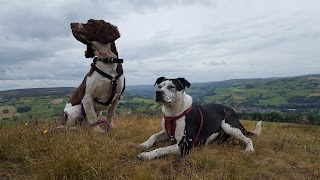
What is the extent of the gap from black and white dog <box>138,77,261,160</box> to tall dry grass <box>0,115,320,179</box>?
0.21 m

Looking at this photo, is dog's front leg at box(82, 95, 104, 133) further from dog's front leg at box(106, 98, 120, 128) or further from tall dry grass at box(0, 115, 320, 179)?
dog's front leg at box(106, 98, 120, 128)

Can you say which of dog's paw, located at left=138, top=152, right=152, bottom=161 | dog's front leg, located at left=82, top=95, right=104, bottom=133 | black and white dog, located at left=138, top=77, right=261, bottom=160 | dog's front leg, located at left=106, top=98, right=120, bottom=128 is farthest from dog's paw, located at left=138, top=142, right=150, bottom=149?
dog's front leg, located at left=106, top=98, right=120, bottom=128

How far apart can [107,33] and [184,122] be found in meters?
2.70

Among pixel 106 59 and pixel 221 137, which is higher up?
pixel 106 59

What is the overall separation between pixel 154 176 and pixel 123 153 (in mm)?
1438

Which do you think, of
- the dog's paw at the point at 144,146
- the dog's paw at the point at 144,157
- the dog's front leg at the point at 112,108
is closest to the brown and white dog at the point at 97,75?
the dog's front leg at the point at 112,108

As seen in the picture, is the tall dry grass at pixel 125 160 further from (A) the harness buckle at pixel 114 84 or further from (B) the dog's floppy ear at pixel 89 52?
(B) the dog's floppy ear at pixel 89 52

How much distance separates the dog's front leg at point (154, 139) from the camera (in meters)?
6.59

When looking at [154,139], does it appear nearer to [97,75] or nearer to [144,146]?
[144,146]

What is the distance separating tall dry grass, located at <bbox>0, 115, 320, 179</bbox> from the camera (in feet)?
14.3

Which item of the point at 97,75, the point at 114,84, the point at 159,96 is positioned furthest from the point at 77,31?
the point at 159,96

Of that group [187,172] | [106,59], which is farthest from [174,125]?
[106,59]

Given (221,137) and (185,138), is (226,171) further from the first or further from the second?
(221,137)

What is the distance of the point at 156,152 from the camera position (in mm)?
5805
